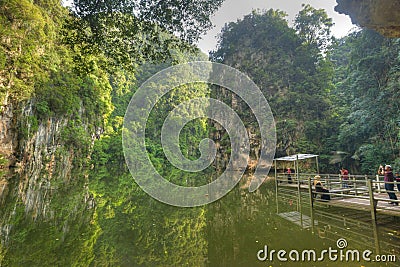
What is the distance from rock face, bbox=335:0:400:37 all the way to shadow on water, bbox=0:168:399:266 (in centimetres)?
475

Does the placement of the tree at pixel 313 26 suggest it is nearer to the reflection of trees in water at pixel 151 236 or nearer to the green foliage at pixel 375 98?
the green foliage at pixel 375 98

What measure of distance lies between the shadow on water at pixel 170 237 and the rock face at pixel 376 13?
475 cm

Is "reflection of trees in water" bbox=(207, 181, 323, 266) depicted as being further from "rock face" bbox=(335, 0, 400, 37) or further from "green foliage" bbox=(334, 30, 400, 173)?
"green foliage" bbox=(334, 30, 400, 173)

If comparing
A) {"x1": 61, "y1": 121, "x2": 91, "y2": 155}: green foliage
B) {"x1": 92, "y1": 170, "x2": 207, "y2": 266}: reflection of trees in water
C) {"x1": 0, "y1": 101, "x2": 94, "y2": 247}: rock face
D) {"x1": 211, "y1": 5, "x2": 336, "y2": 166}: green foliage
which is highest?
{"x1": 211, "y1": 5, "x2": 336, "y2": 166}: green foliage

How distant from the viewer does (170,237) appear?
5258 mm

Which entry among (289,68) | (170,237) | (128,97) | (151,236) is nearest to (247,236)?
(170,237)

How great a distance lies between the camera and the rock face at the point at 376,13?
472 centimetres

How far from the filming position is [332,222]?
6.15 m

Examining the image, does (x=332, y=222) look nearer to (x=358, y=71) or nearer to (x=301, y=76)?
(x=358, y=71)

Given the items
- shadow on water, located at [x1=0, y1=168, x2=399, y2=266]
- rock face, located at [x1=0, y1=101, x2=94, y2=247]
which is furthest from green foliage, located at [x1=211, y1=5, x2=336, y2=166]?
rock face, located at [x1=0, y1=101, x2=94, y2=247]

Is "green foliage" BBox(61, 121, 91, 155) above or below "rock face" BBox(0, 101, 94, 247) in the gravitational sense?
above

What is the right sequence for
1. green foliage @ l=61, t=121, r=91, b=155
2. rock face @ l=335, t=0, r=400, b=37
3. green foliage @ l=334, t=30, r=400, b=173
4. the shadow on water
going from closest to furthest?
the shadow on water, rock face @ l=335, t=0, r=400, b=37, green foliage @ l=334, t=30, r=400, b=173, green foliage @ l=61, t=121, r=91, b=155

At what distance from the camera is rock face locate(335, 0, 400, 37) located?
472 cm

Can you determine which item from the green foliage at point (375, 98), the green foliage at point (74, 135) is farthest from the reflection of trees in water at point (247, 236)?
the green foliage at point (74, 135)
